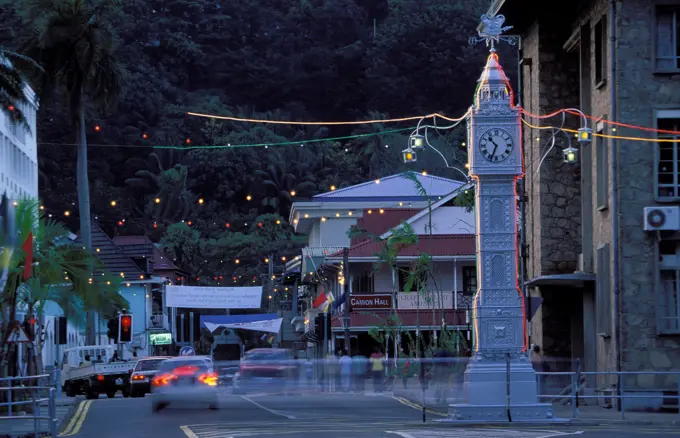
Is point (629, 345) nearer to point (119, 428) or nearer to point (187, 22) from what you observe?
point (119, 428)

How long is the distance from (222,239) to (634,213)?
7148 cm

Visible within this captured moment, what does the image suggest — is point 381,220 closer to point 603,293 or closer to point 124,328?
point 124,328

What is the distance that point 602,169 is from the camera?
1507 inches

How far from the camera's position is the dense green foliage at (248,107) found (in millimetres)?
109250

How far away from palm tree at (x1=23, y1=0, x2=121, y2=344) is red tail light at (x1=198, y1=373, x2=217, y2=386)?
2824 cm

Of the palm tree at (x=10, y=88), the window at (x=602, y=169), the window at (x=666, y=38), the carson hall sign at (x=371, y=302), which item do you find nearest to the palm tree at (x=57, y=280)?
the palm tree at (x=10, y=88)

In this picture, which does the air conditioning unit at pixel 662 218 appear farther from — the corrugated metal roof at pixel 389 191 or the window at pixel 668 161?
the corrugated metal roof at pixel 389 191

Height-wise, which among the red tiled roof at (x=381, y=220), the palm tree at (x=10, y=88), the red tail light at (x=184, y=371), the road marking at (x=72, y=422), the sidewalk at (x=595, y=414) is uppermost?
the palm tree at (x=10, y=88)

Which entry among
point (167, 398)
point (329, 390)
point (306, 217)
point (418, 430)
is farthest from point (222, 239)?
point (418, 430)

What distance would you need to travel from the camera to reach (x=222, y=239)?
10600 cm

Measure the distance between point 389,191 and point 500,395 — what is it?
56269 mm

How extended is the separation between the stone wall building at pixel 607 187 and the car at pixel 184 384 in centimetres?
843

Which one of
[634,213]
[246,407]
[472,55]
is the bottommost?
[246,407]

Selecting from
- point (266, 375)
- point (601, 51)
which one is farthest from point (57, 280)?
point (601, 51)
